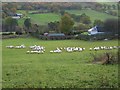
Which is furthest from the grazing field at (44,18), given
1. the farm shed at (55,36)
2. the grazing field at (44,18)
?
the farm shed at (55,36)

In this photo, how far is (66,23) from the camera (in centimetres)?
2114

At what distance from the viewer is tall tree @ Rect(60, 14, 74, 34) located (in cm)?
1924

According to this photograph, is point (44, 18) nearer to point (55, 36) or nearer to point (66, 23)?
point (55, 36)

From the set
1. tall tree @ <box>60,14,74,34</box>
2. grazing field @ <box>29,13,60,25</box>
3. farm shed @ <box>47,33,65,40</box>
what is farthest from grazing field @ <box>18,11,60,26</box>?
farm shed @ <box>47,33,65,40</box>

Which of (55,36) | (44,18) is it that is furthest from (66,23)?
(44,18)

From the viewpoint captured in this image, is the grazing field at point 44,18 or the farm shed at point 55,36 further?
the farm shed at point 55,36

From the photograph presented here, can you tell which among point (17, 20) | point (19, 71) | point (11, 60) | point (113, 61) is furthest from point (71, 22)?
point (19, 71)

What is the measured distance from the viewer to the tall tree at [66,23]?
63.1 feet

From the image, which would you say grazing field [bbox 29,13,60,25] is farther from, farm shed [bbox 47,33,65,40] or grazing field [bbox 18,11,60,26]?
farm shed [bbox 47,33,65,40]

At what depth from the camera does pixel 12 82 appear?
7734 millimetres

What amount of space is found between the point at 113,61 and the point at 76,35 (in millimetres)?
10503

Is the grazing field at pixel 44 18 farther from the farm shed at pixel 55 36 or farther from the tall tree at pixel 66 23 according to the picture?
the farm shed at pixel 55 36

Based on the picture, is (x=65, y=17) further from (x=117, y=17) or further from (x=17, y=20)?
(x=117, y=17)

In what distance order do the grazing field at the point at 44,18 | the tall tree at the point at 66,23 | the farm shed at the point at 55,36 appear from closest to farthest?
1. the grazing field at the point at 44,18
2. the tall tree at the point at 66,23
3. the farm shed at the point at 55,36
